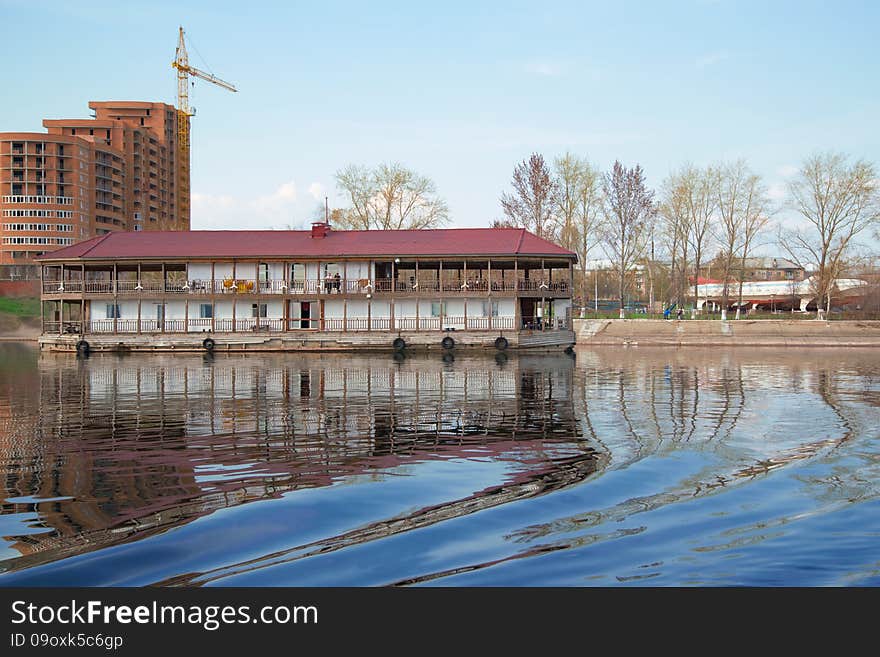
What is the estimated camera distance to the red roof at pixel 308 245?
50.2 m

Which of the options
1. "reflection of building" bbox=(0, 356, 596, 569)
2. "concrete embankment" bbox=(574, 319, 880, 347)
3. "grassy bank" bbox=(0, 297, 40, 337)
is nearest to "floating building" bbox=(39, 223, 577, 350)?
"concrete embankment" bbox=(574, 319, 880, 347)

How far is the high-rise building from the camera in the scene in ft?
389

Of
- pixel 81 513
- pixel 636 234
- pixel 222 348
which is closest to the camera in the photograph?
pixel 81 513

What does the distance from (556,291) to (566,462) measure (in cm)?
3823

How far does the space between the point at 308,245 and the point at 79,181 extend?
8230 cm

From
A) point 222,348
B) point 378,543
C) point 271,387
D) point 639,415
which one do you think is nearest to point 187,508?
point 378,543

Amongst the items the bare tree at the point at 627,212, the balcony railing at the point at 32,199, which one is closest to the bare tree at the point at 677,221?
the bare tree at the point at 627,212

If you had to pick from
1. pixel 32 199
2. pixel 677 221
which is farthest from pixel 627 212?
pixel 32 199

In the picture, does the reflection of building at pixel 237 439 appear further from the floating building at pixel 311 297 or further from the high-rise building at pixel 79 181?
the high-rise building at pixel 79 181

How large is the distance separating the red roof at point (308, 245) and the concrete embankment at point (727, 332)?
10720mm

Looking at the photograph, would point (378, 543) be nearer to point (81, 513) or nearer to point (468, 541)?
point (468, 541)
